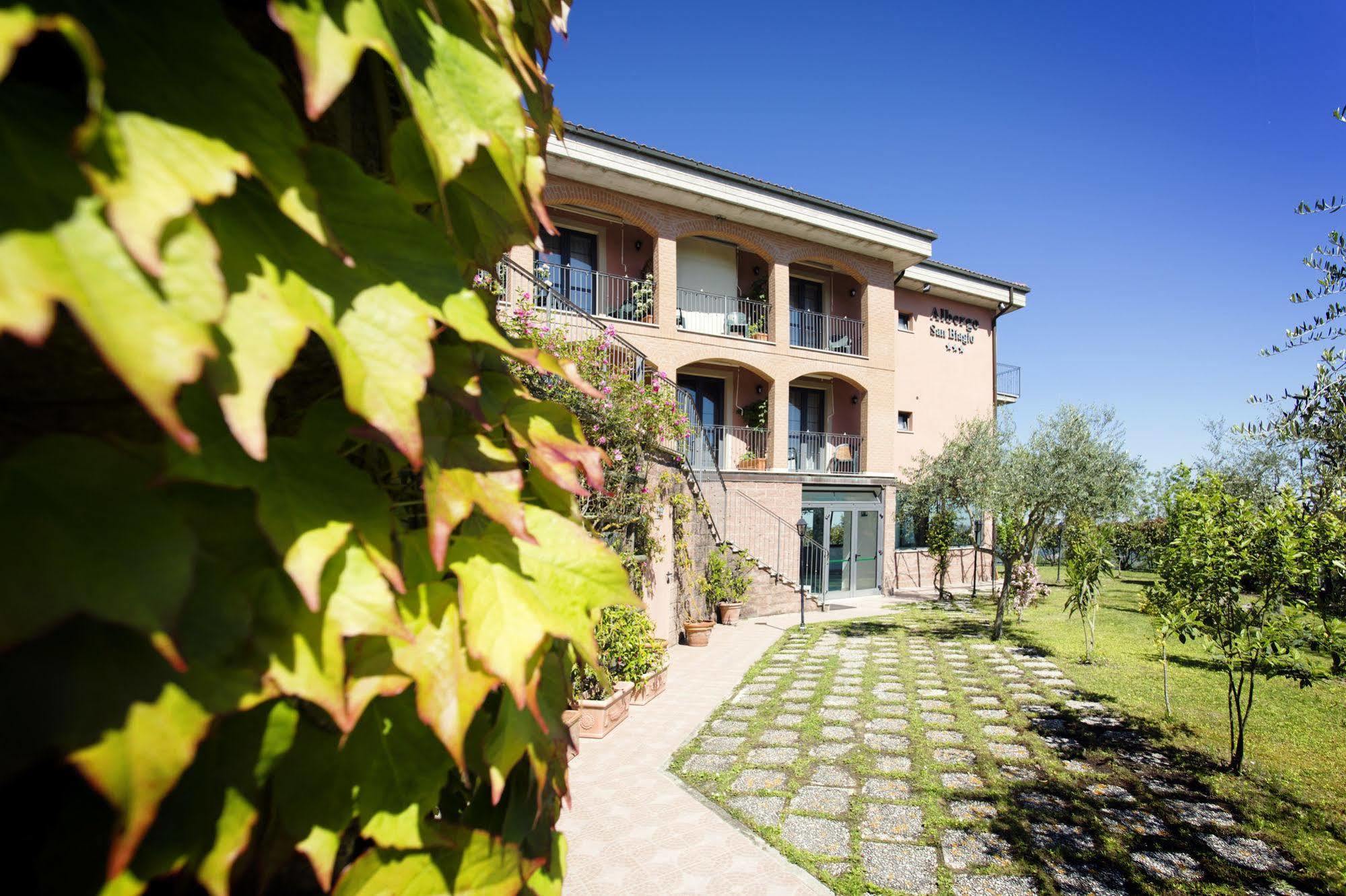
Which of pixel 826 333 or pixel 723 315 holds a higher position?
pixel 723 315

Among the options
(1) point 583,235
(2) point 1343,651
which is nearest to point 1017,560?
(2) point 1343,651

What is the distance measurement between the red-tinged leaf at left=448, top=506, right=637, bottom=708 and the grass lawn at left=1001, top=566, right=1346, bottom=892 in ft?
15.6

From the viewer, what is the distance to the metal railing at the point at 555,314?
27.4ft

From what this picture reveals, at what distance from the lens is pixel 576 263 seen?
1673cm

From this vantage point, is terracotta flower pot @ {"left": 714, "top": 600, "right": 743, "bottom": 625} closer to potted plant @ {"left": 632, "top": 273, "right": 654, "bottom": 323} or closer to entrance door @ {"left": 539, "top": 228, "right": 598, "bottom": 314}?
potted plant @ {"left": 632, "top": 273, "right": 654, "bottom": 323}

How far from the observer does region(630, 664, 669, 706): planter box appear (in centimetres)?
777

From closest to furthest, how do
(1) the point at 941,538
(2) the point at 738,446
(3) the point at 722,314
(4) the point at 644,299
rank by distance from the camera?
(4) the point at 644,299
(2) the point at 738,446
(3) the point at 722,314
(1) the point at 941,538

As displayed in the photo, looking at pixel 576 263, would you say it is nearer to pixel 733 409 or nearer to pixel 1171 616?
pixel 733 409

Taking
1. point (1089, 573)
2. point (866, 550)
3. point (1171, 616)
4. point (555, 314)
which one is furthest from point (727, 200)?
point (1171, 616)

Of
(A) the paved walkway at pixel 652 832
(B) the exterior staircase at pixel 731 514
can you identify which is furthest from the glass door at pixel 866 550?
(A) the paved walkway at pixel 652 832

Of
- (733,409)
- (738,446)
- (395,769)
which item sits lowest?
(395,769)

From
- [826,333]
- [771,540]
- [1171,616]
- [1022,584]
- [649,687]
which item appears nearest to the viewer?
[1171,616]

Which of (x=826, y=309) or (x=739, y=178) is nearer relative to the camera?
(x=739, y=178)

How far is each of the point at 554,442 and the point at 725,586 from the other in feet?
43.3
